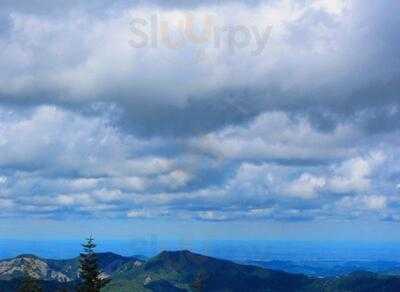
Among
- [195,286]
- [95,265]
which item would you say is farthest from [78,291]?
[195,286]

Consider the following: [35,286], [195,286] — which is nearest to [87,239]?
[35,286]

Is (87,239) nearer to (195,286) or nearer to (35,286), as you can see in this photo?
(35,286)

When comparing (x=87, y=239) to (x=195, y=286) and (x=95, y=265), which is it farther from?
(x=195, y=286)

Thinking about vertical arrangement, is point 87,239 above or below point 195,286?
above

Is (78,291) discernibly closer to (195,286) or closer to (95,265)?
(95,265)

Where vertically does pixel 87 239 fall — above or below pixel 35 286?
above

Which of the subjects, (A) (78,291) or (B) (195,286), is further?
(B) (195,286)

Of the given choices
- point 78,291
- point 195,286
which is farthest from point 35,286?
point 195,286

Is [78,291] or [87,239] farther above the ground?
[87,239]

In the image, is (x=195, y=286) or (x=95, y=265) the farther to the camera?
(x=195, y=286)
